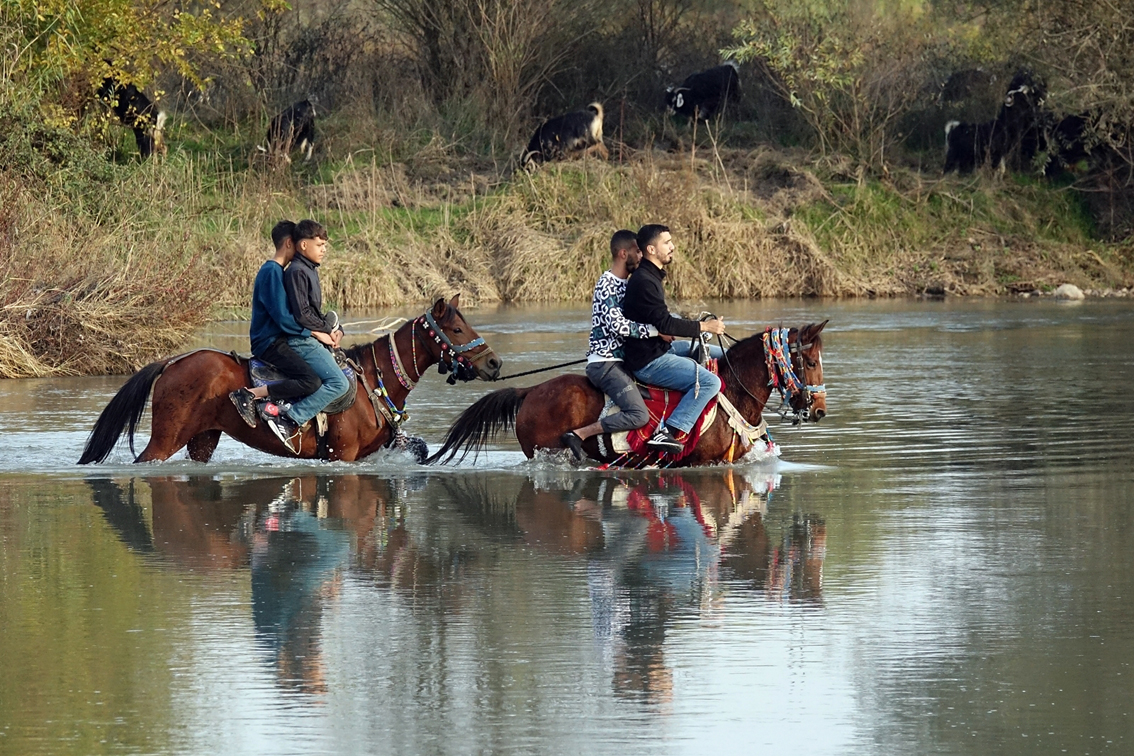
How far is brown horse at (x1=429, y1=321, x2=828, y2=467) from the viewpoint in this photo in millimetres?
11508

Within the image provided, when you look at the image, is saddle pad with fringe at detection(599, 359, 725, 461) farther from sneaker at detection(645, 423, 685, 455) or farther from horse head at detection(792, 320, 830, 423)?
horse head at detection(792, 320, 830, 423)

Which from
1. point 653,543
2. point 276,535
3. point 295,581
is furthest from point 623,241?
point 295,581

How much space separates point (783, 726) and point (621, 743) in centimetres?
59

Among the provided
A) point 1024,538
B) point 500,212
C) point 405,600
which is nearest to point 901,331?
point 500,212

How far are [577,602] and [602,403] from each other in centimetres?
410

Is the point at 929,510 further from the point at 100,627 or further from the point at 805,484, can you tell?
the point at 100,627

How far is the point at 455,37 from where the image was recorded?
119 ft

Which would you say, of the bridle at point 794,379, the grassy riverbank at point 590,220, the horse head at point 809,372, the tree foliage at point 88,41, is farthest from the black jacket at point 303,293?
the tree foliage at point 88,41

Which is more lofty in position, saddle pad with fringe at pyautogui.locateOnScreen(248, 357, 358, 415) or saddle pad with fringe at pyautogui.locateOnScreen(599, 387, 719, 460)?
saddle pad with fringe at pyautogui.locateOnScreen(248, 357, 358, 415)

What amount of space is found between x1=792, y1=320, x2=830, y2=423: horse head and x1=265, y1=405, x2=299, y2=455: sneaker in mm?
3425

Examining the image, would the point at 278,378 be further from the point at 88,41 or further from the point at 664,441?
the point at 88,41

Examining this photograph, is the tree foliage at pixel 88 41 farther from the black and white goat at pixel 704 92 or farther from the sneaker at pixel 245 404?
the sneaker at pixel 245 404

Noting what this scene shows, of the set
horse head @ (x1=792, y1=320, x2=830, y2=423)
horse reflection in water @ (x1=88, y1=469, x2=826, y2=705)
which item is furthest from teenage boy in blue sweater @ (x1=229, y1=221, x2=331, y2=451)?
horse head @ (x1=792, y1=320, x2=830, y2=423)

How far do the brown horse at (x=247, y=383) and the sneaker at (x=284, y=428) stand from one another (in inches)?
2.4
